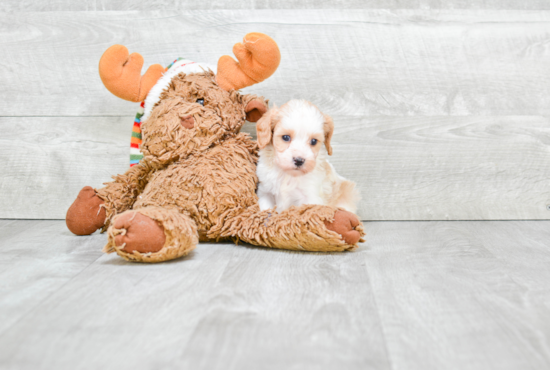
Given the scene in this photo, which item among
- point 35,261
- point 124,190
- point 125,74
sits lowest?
point 35,261

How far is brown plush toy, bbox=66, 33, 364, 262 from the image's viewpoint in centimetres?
106

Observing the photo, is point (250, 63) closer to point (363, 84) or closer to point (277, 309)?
point (363, 84)

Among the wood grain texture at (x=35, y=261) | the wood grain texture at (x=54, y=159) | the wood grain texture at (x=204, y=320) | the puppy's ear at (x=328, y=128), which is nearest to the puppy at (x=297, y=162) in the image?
the puppy's ear at (x=328, y=128)

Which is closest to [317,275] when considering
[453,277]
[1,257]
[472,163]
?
[453,277]

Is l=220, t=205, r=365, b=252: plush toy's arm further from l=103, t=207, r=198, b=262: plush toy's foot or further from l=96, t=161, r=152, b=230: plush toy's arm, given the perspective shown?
l=96, t=161, r=152, b=230: plush toy's arm

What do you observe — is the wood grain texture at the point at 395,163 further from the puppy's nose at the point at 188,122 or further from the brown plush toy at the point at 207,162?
the puppy's nose at the point at 188,122

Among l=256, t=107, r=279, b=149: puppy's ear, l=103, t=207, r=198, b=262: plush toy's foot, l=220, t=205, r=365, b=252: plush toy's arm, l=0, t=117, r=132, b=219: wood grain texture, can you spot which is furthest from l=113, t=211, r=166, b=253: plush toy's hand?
l=0, t=117, r=132, b=219: wood grain texture

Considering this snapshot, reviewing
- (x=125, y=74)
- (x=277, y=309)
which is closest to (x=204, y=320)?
(x=277, y=309)

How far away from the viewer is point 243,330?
666 mm

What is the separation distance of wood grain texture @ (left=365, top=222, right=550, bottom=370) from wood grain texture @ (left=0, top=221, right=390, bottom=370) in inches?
1.7

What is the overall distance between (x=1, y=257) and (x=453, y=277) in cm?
95

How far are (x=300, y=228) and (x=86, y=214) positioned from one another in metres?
Answer: 0.56

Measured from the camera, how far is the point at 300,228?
1042mm

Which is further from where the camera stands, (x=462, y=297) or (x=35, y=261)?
(x=35, y=261)
